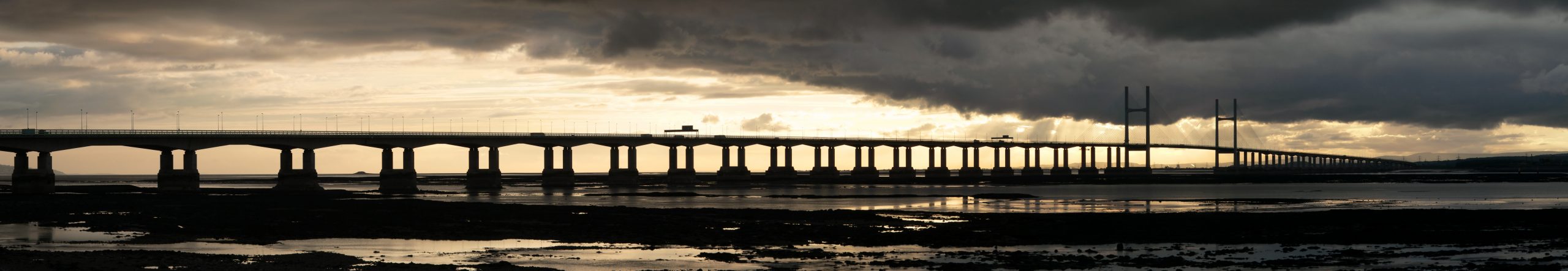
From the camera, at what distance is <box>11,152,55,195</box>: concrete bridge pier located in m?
88.6

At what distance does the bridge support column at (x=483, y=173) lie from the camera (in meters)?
116

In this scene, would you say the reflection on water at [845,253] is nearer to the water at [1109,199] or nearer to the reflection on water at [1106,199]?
the water at [1109,199]

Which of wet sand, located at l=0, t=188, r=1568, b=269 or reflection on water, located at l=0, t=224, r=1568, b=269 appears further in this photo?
wet sand, located at l=0, t=188, r=1568, b=269

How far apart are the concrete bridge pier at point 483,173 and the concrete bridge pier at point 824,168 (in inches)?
2120

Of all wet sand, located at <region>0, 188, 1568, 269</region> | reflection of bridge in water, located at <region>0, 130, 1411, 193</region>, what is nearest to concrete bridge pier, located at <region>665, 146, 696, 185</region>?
reflection of bridge in water, located at <region>0, 130, 1411, 193</region>

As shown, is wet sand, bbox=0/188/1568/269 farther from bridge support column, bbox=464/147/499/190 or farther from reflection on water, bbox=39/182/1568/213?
bridge support column, bbox=464/147/499/190

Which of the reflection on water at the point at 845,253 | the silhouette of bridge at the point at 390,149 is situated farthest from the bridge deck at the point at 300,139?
the reflection on water at the point at 845,253

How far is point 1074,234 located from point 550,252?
14.4m

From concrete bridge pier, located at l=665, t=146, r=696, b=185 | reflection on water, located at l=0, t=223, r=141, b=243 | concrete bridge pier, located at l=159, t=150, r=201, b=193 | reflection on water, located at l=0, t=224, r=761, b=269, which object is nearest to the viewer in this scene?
reflection on water, located at l=0, t=224, r=761, b=269

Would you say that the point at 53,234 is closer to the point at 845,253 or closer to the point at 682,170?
the point at 845,253

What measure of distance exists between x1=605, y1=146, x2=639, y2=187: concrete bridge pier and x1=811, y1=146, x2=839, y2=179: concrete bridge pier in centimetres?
3227

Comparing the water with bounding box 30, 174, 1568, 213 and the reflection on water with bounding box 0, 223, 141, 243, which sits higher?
the reflection on water with bounding box 0, 223, 141, 243

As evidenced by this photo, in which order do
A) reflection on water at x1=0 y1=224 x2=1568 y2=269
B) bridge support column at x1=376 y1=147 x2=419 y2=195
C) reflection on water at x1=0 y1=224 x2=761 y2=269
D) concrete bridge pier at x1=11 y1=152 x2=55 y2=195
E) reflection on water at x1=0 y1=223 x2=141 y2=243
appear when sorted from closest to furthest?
1. reflection on water at x1=0 y1=224 x2=1568 y2=269
2. reflection on water at x1=0 y1=224 x2=761 y2=269
3. reflection on water at x1=0 y1=223 x2=141 y2=243
4. concrete bridge pier at x1=11 y1=152 x2=55 y2=195
5. bridge support column at x1=376 y1=147 x2=419 y2=195

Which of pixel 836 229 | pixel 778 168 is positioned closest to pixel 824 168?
pixel 778 168
